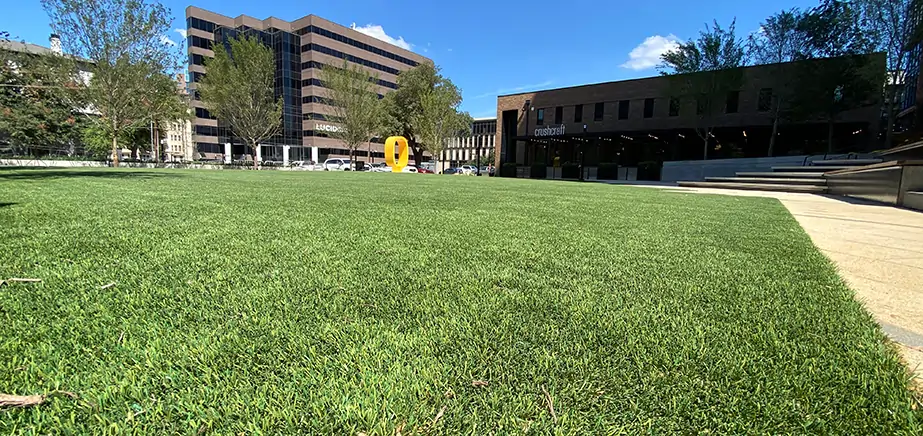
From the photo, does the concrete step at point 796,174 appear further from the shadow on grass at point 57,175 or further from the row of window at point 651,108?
the shadow on grass at point 57,175

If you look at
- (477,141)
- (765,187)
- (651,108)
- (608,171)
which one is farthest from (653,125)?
(477,141)

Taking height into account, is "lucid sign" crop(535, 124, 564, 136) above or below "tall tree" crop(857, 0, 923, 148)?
below

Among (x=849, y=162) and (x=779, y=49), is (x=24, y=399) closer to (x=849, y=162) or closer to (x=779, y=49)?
(x=849, y=162)

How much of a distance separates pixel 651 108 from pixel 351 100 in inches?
992

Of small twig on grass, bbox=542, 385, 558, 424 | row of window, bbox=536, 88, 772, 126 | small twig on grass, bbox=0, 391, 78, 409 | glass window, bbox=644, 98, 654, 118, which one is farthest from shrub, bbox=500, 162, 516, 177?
small twig on grass, bbox=0, 391, 78, 409

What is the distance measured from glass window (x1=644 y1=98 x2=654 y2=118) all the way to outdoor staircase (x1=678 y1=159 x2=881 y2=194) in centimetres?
1295

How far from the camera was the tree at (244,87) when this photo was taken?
28.1m

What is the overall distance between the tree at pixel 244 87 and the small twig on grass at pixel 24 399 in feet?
106

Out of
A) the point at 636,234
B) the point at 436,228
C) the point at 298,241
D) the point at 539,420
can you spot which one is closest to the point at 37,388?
the point at 539,420

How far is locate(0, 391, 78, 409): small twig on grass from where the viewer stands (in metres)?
1.01

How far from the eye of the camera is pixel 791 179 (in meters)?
13.1

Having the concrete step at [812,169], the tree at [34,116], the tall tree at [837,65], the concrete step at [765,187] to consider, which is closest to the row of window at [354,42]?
the tree at [34,116]

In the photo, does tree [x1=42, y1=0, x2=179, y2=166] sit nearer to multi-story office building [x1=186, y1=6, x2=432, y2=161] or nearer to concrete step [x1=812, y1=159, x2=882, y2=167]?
concrete step [x1=812, y1=159, x2=882, y2=167]

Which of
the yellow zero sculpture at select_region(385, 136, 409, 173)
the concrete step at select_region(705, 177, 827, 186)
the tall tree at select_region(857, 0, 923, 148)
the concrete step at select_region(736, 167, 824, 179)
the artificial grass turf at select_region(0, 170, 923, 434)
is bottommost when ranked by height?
the artificial grass turf at select_region(0, 170, 923, 434)
